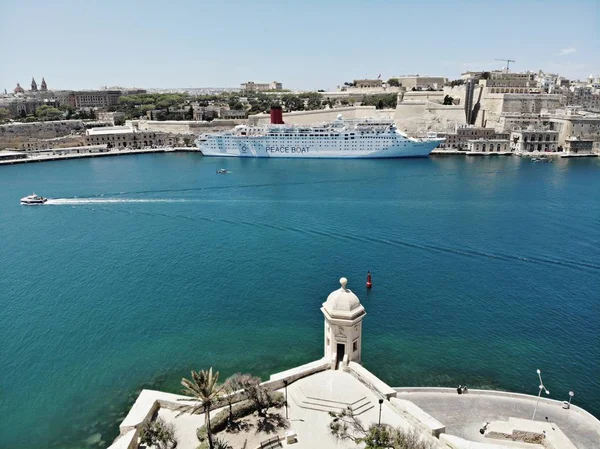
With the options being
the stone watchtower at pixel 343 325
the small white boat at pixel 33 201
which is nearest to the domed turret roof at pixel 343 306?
the stone watchtower at pixel 343 325

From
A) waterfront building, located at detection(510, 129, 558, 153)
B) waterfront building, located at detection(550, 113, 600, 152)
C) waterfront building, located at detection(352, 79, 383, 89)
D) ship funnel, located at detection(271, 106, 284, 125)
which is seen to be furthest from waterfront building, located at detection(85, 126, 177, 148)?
waterfront building, located at detection(550, 113, 600, 152)

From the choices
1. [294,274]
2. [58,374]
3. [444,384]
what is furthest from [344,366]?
[294,274]

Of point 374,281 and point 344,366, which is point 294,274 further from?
point 344,366

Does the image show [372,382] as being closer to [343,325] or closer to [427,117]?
[343,325]

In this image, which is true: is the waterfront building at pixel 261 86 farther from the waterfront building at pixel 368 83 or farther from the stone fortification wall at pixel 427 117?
the stone fortification wall at pixel 427 117

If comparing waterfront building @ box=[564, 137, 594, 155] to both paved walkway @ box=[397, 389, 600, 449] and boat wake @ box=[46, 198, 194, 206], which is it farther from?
paved walkway @ box=[397, 389, 600, 449]
